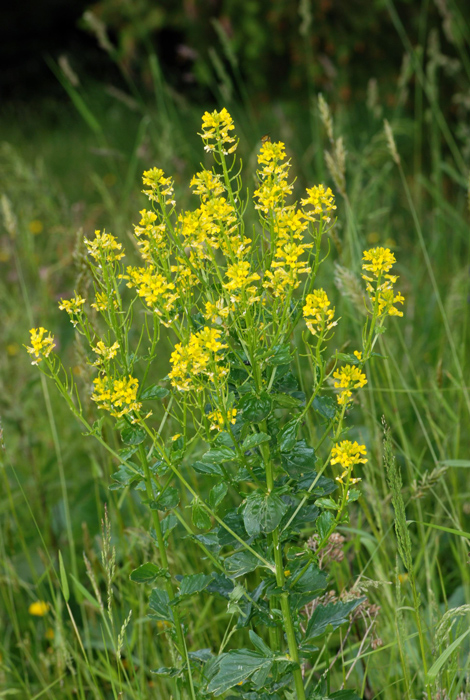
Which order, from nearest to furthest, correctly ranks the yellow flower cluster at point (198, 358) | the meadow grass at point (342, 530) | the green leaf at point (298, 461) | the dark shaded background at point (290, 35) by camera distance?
the yellow flower cluster at point (198, 358) < the green leaf at point (298, 461) < the meadow grass at point (342, 530) < the dark shaded background at point (290, 35)

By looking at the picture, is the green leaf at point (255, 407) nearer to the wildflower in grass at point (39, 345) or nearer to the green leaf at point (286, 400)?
the green leaf at point (286, 400)

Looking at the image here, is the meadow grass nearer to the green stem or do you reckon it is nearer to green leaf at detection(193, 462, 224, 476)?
the green stem

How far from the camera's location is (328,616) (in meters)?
1.05

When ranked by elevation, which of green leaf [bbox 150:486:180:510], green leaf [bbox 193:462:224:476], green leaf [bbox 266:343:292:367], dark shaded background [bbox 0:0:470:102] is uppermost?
dark shaded background [bbox 0:0:470:102]

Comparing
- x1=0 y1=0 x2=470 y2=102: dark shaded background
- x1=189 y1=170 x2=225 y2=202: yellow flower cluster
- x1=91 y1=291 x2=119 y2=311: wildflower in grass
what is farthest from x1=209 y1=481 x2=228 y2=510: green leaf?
x1=0 y1=0 x2=470 y2=102: dark shaded background

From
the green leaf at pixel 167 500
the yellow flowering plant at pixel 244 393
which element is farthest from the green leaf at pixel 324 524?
the green leaf at pixel 167 500

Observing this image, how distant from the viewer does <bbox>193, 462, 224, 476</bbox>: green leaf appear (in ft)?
3.34

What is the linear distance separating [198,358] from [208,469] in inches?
8.0

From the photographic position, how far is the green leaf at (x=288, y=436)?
986 mm

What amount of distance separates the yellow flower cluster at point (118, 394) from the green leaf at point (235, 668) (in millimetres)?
380

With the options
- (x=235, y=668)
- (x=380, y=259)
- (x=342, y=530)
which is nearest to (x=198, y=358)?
(x=380, y=259)

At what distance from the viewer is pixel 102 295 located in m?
1.05

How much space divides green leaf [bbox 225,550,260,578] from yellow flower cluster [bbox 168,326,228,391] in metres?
0.26

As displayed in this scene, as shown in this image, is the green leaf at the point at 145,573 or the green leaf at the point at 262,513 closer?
the green leaf at the point at 262,513
